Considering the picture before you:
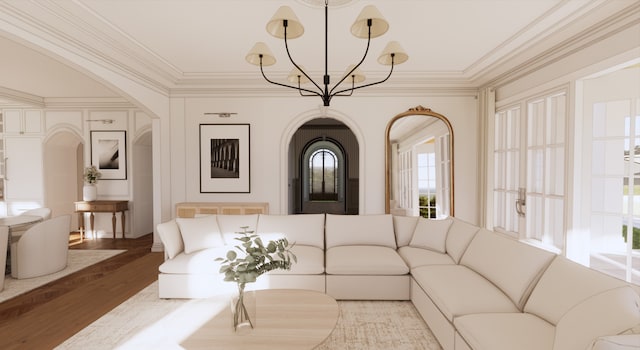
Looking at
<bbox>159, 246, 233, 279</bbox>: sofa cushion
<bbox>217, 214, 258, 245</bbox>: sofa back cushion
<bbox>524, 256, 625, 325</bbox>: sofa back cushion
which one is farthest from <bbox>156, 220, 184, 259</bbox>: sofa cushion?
<bbox>524, 256, 625, 325</bbox>: sofa back cushion

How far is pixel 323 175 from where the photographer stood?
1175 cm

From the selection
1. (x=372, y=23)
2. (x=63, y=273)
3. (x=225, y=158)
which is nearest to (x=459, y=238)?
(x=372, y=23)

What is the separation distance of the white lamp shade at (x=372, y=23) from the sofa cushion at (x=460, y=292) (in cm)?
205

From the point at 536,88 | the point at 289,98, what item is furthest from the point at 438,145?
the point at 289,98

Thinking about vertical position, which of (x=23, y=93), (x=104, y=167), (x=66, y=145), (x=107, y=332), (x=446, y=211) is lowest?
(x=107, y=332)

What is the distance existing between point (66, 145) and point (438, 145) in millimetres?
8023

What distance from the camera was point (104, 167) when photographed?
21.2 feet

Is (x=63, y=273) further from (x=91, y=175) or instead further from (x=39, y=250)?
(x=91, y=175)

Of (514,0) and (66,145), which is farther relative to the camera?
Result: (66,145)

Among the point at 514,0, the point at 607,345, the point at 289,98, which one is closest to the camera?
the point at 607,345

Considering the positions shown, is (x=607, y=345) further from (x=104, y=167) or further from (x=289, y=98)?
(x=104, y=167)

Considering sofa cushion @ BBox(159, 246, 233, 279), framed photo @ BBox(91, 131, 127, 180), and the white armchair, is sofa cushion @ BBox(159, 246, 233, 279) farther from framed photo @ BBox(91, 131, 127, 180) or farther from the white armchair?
framed photo @ BBox(91, 131, 127, 180)

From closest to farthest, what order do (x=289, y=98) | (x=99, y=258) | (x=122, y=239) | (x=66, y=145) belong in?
(x=99, y=258) < (x=289, y=98) < (x=122, y=239) < (x=66, y=145)

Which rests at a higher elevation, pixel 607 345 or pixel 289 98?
pixel 289 98
